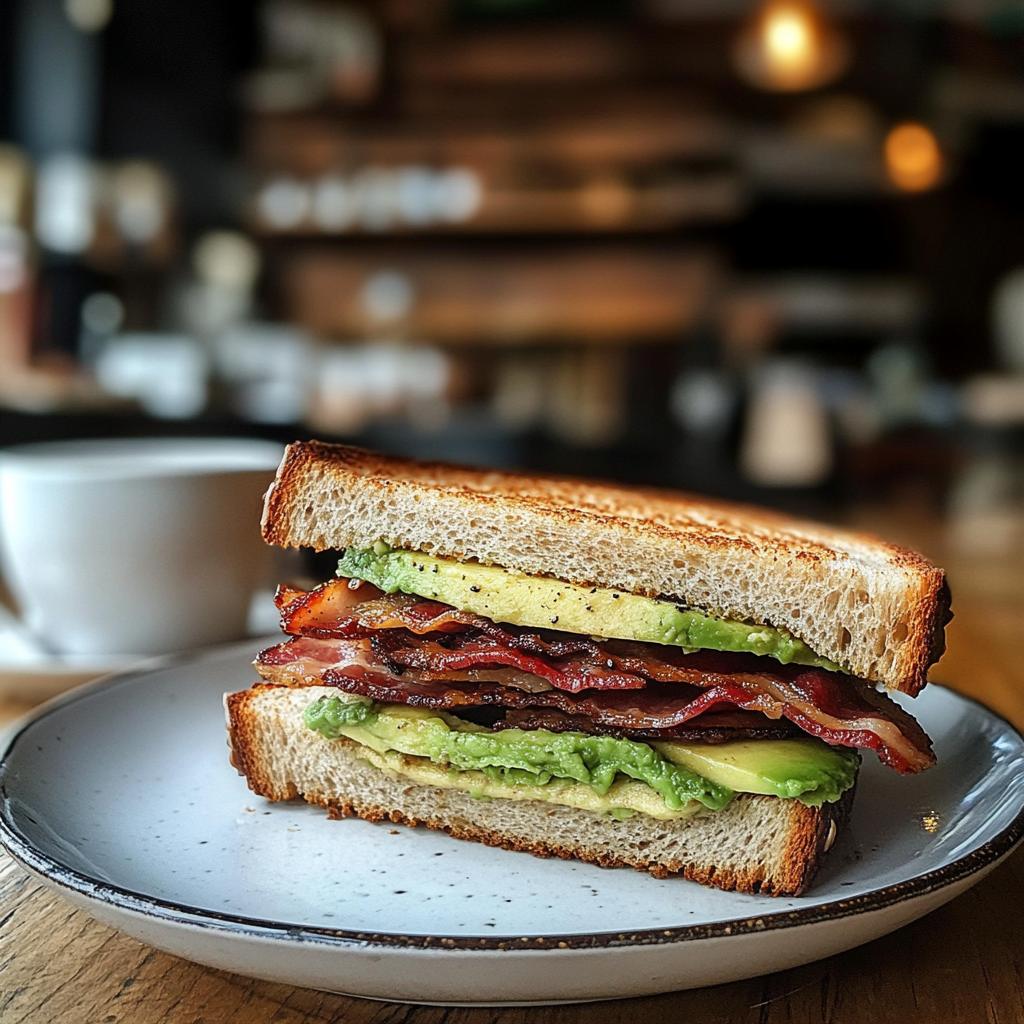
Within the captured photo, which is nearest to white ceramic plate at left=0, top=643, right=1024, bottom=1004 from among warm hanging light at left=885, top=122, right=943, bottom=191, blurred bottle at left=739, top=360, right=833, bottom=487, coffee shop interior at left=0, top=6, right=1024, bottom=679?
blurred bottle at left=739, top=360, right=833, bottom=487

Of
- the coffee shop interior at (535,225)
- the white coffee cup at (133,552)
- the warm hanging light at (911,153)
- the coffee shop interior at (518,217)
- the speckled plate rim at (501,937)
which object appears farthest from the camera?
the warm hanging light at (911,153)

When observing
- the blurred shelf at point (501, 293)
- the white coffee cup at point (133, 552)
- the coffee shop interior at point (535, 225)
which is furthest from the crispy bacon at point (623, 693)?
the blurred shelf at point (501, 293)

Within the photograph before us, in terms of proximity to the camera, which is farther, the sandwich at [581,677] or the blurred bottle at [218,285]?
the blurred bottle at [218,285]

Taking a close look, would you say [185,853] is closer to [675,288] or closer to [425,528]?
[425,528]

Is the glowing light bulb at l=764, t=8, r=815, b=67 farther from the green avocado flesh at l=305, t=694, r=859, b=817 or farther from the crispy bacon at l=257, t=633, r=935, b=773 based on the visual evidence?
the green avocado flesh at l=305, t=694, r=859, b=817

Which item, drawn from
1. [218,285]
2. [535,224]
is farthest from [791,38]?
[218,285]

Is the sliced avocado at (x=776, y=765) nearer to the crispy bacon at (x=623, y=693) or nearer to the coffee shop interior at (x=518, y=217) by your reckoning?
the crispy bacon at (x=623, y=693)
